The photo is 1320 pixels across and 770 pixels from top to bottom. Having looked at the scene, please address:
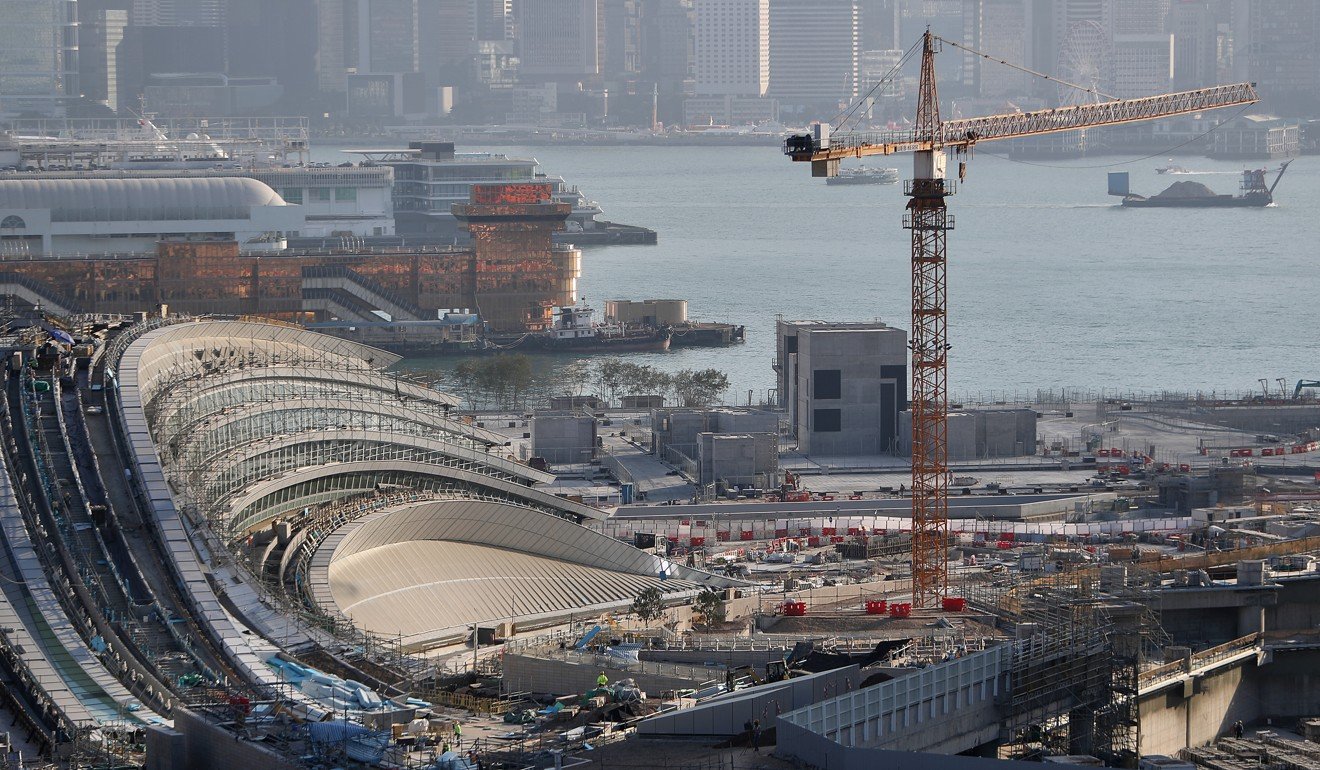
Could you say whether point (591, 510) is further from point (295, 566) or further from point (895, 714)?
point (895, 714)

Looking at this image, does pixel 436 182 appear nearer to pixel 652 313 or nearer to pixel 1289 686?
pixel 652 313

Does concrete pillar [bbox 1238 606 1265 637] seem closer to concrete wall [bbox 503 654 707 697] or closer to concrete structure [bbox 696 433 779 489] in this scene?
concrete wall [bbox 503 654 707 697]

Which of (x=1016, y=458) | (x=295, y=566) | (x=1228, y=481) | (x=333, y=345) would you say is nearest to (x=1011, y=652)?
(x=295, y=566)

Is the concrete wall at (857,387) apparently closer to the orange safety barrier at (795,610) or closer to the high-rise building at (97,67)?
the orange safety barrier at (795,610)

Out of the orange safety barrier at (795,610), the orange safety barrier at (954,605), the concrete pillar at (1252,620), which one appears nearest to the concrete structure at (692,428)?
the orange safety barrier at (795,610)

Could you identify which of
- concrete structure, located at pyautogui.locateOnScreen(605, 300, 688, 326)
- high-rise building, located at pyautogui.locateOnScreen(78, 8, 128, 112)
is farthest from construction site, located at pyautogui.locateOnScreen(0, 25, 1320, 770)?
high-rise building, located at pyautogui.locateOnScreen(78, 8, 128, 112)

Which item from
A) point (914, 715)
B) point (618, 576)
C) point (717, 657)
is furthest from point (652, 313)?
point (914, 715)

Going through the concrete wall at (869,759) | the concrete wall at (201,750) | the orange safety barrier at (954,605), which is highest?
the concrete wall at (869,759)
